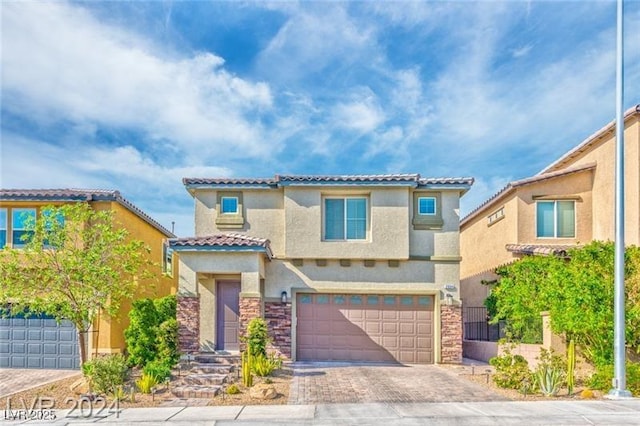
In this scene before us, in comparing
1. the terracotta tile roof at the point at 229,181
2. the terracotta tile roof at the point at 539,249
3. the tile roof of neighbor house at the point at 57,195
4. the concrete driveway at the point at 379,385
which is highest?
the terracotta tile roof at the point at 229,181

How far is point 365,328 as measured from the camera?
1756 cm

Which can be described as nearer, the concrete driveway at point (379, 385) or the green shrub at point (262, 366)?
the concrete driveway at point (379, 385)

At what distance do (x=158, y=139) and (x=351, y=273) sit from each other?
9828 mm

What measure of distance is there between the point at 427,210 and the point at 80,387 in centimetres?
1217

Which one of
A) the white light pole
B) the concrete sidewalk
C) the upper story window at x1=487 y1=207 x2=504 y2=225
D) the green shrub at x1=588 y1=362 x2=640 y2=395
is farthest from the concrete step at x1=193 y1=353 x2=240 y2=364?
the upper story window at x1=487 y1=207 x2=504 y2=225

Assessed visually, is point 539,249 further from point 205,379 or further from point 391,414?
point 205,379

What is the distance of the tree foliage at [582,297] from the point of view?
12.6 meters

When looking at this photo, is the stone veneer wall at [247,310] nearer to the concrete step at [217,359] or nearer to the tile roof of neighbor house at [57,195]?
the concrete step at [217,359]

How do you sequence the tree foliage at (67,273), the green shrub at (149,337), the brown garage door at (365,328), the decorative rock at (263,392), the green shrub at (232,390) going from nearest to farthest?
the decorative rock at (263,392) → the green shrub at (232,390) → the tree foliage at (67,273) → the green shrub at (149,337) → the brown garage door at (365,328)

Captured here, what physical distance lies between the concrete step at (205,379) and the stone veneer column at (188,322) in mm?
2350

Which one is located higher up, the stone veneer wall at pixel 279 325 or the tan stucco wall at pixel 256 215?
the tan stucco wall at pixel 256 215

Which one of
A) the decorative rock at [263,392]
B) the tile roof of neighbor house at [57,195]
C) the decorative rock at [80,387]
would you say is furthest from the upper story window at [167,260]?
the decorative rock at [263,392]

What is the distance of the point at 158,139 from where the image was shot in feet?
66.7

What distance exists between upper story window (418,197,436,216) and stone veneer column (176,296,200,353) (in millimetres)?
8380
